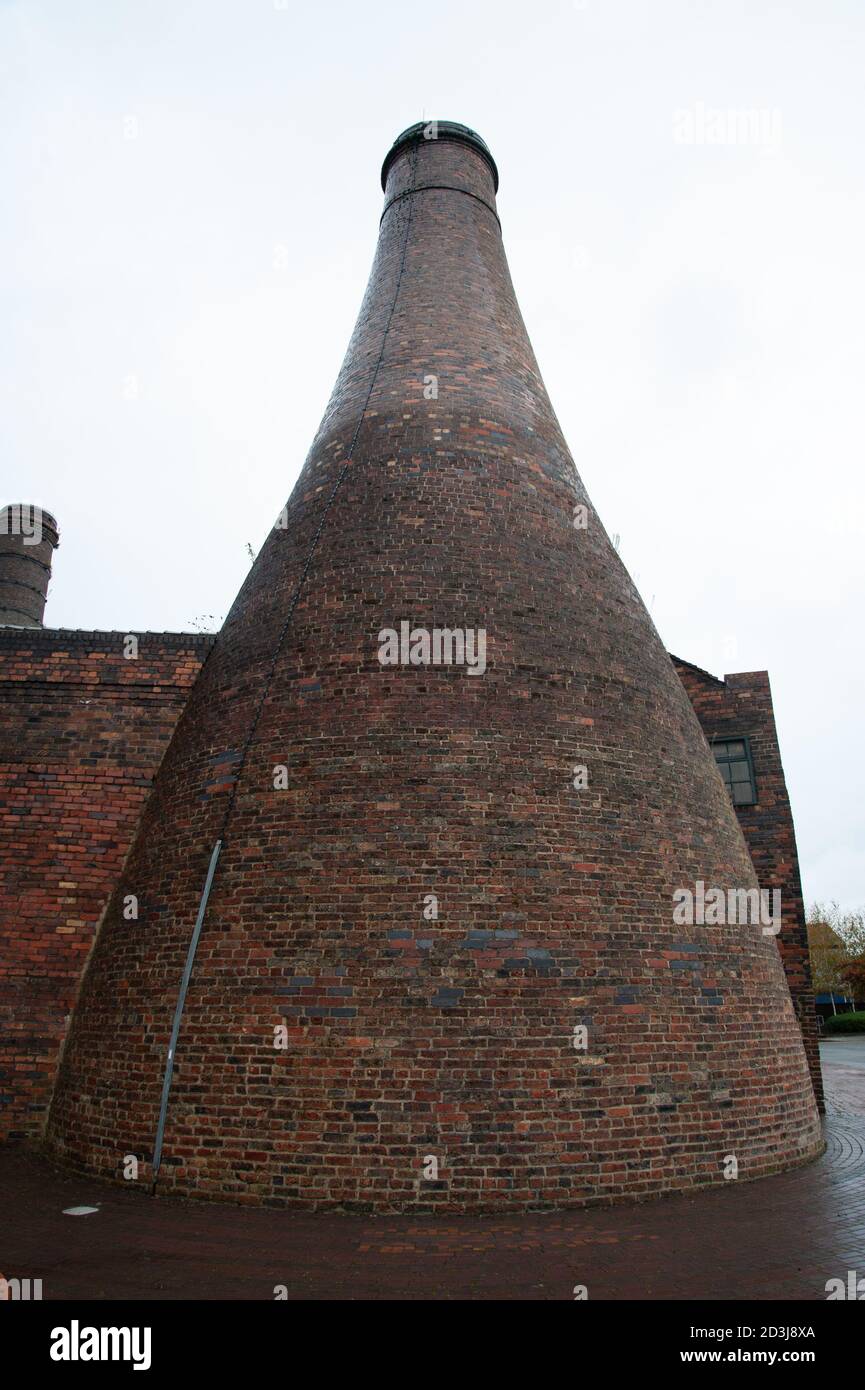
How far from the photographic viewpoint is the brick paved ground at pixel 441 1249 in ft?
13.7

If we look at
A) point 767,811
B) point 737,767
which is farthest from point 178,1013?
point 737,767

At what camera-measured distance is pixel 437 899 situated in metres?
6.19

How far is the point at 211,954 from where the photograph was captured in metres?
6.43

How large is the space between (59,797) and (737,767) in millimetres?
A: 9281

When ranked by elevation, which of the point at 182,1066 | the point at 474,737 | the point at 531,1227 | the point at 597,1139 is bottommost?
the point at 531,1227

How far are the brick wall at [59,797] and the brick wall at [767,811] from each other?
301 inches

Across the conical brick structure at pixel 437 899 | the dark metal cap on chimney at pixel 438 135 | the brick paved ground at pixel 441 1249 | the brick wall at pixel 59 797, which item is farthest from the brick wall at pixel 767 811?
the dark metal cap on chimney at pixel 438 135

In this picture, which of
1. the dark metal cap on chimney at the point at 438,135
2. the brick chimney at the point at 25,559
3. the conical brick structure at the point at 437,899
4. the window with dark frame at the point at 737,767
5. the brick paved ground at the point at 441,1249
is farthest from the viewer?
the brick chimney at the point at 25,559

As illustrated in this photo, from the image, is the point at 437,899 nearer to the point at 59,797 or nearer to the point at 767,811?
the point at 59,797

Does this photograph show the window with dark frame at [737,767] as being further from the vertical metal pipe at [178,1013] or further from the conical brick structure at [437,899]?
the vertical metal pipe at [178,1013]

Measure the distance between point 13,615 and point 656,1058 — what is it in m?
17.8

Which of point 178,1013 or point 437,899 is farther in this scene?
point 178,1013
